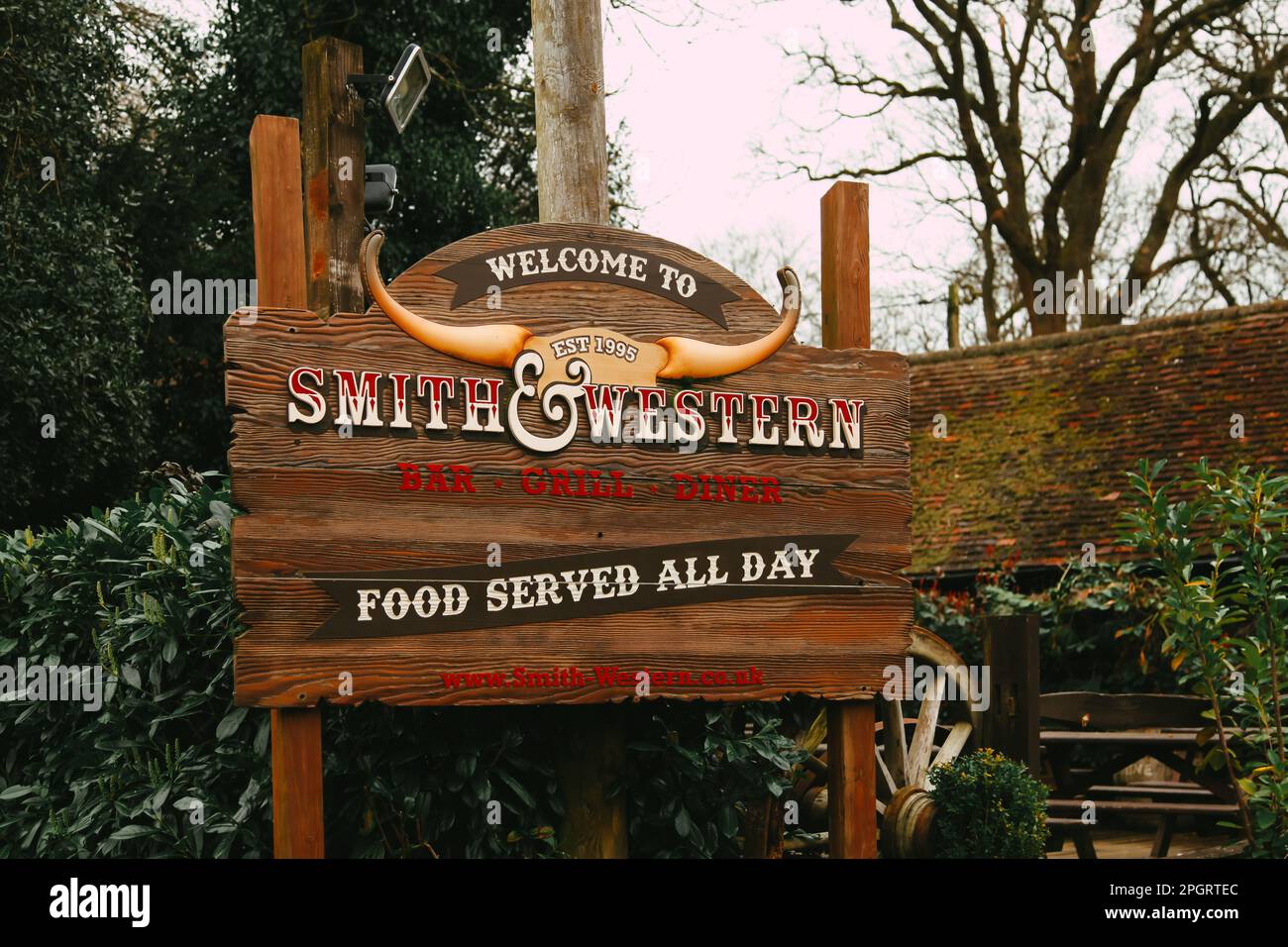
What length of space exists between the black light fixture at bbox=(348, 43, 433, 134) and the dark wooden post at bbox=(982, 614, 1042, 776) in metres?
4.11

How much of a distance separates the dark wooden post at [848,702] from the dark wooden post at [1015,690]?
2.04 m

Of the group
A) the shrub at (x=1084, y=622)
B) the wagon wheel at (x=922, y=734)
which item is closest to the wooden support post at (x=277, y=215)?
the wagon wheel at (x=922, y=734)

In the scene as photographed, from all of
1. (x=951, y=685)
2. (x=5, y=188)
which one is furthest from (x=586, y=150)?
(x=5, y=188)

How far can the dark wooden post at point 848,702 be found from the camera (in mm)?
5586

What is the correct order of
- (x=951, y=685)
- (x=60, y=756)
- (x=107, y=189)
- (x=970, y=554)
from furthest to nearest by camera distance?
1. (x=107, y=189)
2. (x=970, y=554)
3. (x=951, y=685)
4. (x=60, y=756)

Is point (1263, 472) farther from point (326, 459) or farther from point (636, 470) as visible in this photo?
point (326, 459)

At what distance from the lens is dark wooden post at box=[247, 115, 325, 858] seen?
4.63 meters

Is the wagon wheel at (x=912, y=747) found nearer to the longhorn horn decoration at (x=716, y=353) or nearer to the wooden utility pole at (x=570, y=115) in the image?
the longhorn horn decoration at (x=716, y=353)

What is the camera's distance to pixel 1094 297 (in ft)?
73.1

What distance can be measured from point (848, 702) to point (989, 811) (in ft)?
4.89

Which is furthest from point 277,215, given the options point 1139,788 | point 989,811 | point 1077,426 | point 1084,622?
point 1077,426

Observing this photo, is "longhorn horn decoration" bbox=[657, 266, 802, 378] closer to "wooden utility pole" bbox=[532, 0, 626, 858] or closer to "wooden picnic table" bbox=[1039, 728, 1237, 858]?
"wooden utility pole" bbox=[532, 0, 626, 858]
